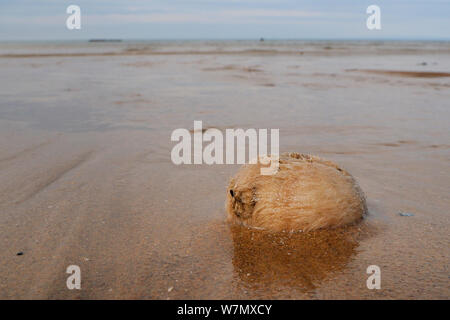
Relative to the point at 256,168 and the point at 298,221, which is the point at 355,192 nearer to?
the point at 298,221

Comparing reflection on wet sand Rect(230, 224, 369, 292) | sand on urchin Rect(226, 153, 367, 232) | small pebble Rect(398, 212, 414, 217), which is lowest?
reflection on wet sand Rect(230, 224, 369, 292)

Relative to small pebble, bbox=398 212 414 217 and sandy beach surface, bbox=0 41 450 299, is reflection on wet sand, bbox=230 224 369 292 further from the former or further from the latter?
small pebble, bbox=398 212 414 217

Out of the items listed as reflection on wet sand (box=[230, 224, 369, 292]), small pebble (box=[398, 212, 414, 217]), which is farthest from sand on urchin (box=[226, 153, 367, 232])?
small pebble (box=[398, 212, 414, 217])

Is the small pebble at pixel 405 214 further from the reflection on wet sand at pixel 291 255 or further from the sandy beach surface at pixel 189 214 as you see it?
the reflection on wet sand at pixel 291 255

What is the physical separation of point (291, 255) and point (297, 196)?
51cm

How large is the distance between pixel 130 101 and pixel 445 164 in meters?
8.21

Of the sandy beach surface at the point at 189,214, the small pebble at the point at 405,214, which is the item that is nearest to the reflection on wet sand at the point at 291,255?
the sandy beach surface at the point at 189,214

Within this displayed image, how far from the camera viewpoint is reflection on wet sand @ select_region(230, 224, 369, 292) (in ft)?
9.46

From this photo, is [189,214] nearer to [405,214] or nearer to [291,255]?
[291,255]

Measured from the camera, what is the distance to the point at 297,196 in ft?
11.2

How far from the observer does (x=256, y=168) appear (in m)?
3.60

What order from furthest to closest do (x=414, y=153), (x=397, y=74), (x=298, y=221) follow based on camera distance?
1. (x=397, y=74)
2. (x=414, y=153)
3. (x=298, y=221)

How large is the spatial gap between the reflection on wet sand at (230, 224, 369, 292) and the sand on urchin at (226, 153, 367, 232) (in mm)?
95
